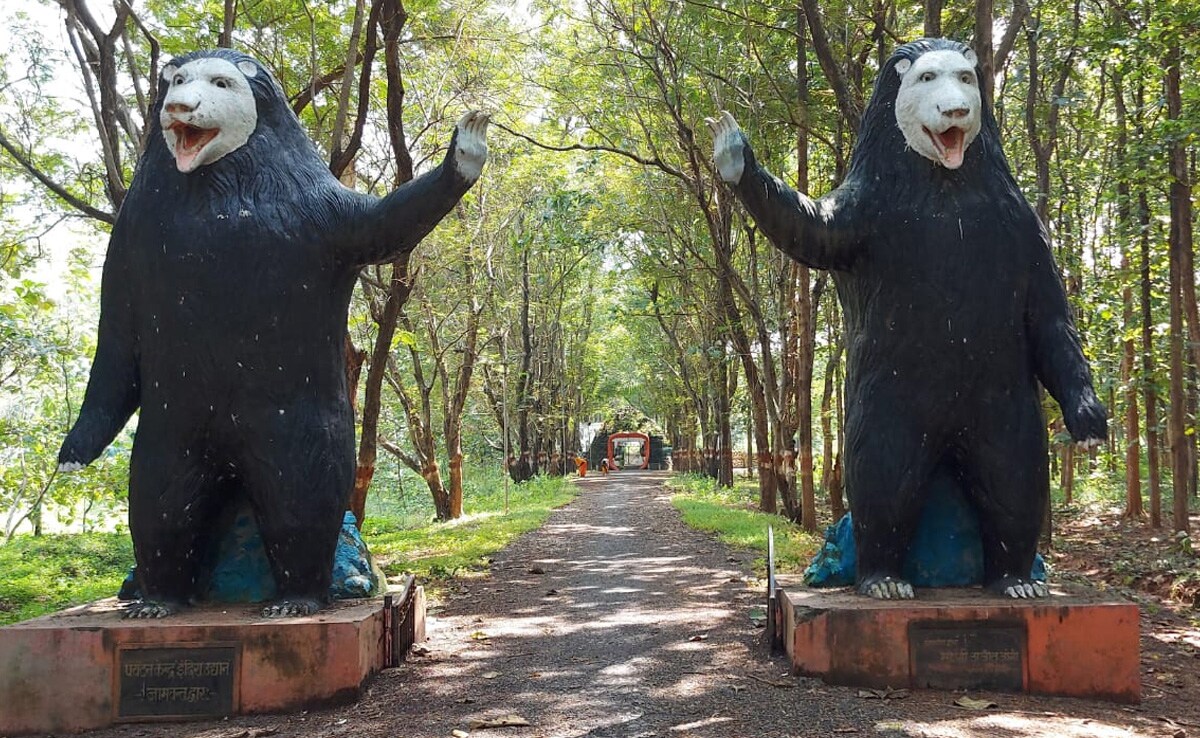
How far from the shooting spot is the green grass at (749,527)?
294 inches

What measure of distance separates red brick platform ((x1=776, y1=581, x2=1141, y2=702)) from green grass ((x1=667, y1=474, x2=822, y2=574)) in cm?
A: 302

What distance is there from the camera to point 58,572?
8.47 metres

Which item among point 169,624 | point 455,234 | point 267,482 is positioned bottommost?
point 169,624

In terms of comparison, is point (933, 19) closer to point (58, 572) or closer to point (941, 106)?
point (941, 106)

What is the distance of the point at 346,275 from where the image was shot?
12.8 ft

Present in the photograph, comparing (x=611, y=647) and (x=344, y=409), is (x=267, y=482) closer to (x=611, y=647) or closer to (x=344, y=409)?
(x=344, y=409)

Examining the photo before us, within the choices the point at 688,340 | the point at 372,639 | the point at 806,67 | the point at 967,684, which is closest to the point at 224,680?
the point at 372,639

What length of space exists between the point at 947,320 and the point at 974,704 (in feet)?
5.06

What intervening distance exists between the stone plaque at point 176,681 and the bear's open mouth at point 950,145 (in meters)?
3.56

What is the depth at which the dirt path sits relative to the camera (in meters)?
3.08

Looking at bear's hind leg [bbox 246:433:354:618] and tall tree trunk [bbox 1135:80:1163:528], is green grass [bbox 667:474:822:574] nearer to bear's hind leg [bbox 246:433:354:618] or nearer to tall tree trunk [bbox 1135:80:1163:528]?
bear's hind leg [bbox 246:433:354:618]

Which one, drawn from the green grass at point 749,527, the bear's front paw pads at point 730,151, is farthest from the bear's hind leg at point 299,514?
the green grass at point 749,527

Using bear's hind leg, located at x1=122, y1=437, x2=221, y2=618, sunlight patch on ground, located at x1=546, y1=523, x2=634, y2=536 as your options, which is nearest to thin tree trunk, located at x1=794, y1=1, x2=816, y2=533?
sunlight patch on ground, located at x1=546, y1=523, x2=634, y2=536

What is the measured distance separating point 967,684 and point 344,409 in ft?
9.43
